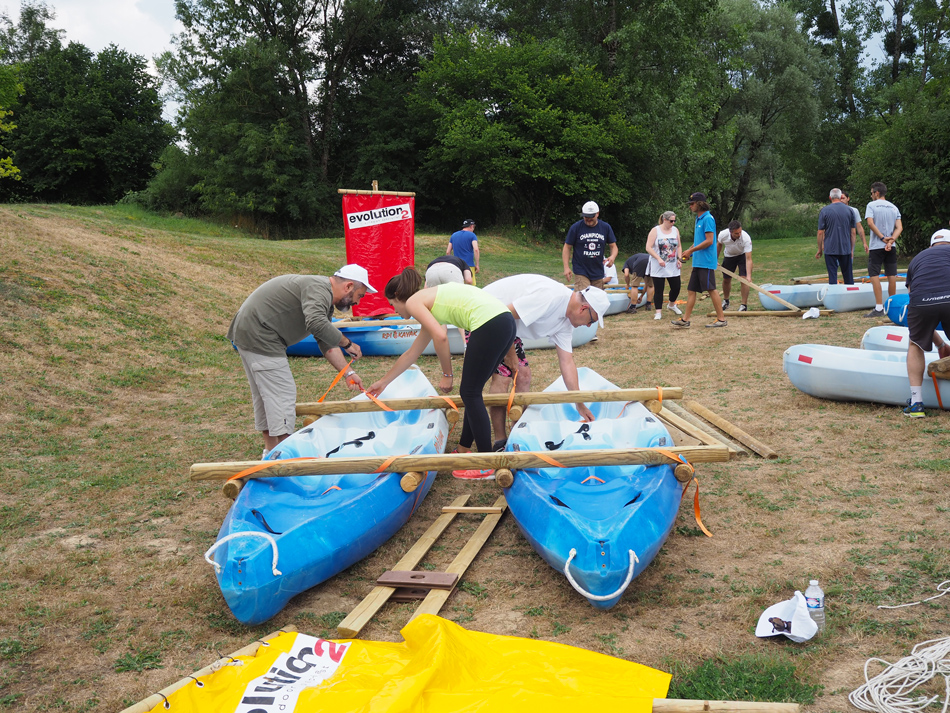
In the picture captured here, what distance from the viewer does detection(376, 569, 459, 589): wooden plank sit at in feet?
11.2

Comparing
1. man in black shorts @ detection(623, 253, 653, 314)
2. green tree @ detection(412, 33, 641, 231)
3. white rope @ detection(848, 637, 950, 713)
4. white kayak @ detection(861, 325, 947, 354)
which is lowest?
white rope @ detection(848, 637, 950, 713)

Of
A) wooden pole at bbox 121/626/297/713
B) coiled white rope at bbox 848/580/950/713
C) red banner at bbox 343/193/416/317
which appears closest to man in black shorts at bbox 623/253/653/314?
red banner at bbox 343/193/416/317

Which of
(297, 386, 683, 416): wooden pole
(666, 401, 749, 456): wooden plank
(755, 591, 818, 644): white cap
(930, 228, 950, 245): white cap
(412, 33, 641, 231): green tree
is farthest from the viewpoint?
(412, 33, 641, 231): green tree

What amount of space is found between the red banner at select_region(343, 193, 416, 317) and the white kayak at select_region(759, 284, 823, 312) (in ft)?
19.7

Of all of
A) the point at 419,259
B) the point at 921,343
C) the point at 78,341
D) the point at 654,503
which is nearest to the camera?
the point at 654,503

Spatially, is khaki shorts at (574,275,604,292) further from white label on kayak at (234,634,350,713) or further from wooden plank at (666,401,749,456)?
white label on kayak at (234,634,350,713)

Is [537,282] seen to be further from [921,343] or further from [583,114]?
[583,114]

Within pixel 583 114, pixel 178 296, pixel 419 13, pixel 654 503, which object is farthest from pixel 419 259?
pixel 419 13

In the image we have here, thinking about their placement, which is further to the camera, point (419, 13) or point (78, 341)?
point (419, 13)

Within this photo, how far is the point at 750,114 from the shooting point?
31.4m

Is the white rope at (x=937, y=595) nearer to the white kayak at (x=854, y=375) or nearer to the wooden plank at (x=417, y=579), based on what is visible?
the wooden plank at (x=417, y=579)

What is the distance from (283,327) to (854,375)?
4840 mm

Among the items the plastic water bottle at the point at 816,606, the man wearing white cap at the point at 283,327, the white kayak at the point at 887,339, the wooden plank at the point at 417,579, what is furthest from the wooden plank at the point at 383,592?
the white kayak at the point at 887,339

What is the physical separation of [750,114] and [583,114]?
36.4ft
